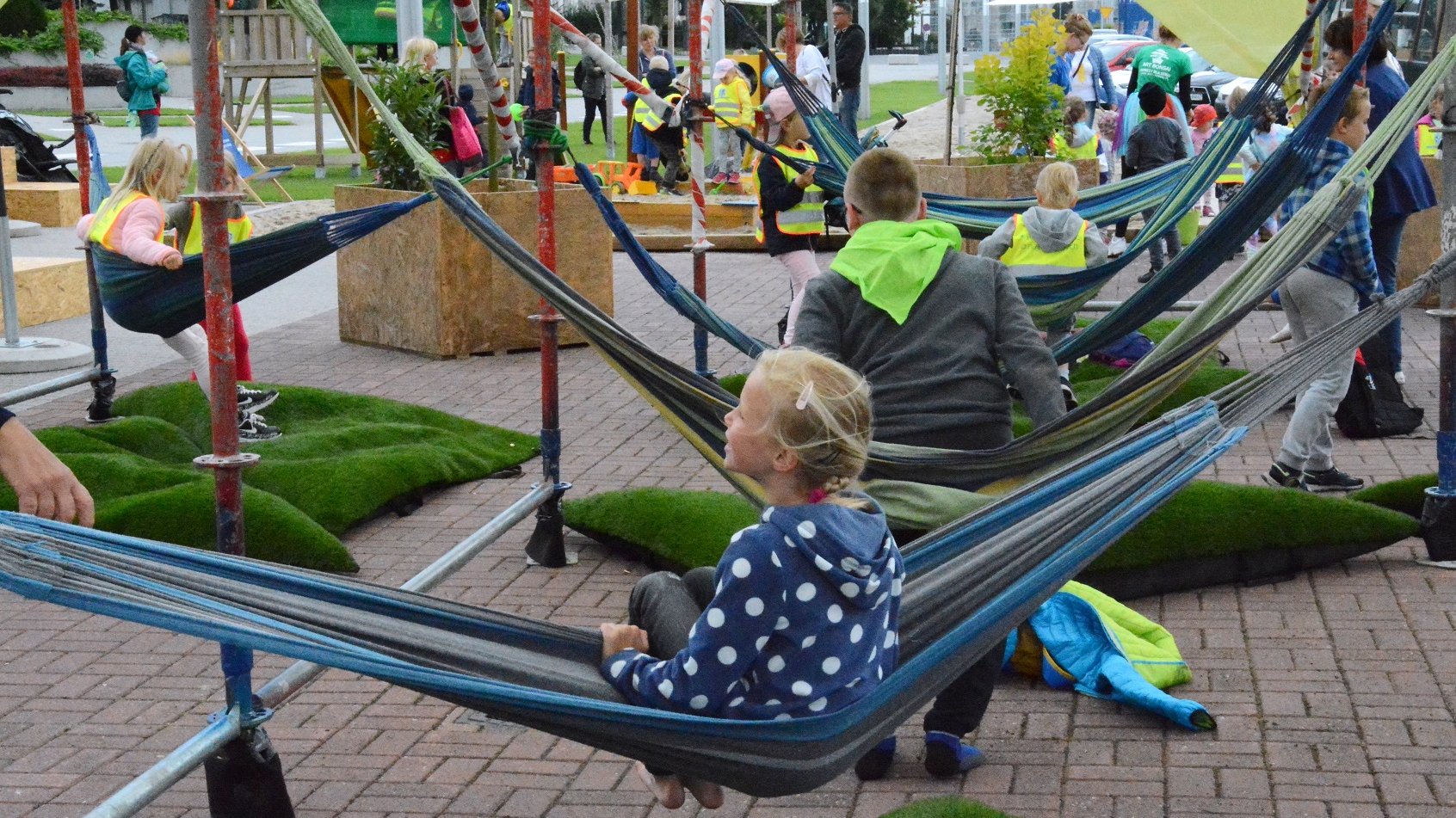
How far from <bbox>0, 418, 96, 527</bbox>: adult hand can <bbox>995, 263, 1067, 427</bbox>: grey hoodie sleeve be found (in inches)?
85.9

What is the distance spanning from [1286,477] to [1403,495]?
607 mm

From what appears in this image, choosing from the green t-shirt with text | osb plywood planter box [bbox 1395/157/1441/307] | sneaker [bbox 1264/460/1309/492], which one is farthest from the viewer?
the green t-shirt with text

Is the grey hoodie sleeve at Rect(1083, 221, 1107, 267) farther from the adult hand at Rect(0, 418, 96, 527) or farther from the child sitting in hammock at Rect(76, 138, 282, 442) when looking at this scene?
the adult hand at Rect(0, 418, 96, 527)

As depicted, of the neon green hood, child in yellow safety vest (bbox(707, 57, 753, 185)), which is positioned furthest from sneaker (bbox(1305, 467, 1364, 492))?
child in yellow safety vest (bbox(707, 57, 753, 185))

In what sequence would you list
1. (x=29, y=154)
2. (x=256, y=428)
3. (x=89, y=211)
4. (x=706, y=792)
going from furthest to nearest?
(x=29, y=154)
(x=89, y=211)
(x=256, y=428)
(x=706, y=792)

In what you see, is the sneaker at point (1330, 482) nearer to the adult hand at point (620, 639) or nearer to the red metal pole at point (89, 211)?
the adult hand at point (620, 639)

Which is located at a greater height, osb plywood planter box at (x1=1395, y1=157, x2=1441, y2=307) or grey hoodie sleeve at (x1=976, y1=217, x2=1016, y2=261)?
grey hoodie sleeve at (x1=976, y1=217, x2=1016, y2=261)

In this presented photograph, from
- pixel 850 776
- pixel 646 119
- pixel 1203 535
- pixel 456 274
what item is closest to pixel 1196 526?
pixel 1203 535

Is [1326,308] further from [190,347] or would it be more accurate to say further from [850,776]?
[190,347]

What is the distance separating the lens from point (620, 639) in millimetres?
3180

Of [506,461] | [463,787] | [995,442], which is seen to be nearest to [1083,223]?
[506,461]

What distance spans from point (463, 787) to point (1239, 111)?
5.00m

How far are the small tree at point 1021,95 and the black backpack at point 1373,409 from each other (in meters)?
3.94

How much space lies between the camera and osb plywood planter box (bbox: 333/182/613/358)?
29.0 feet
